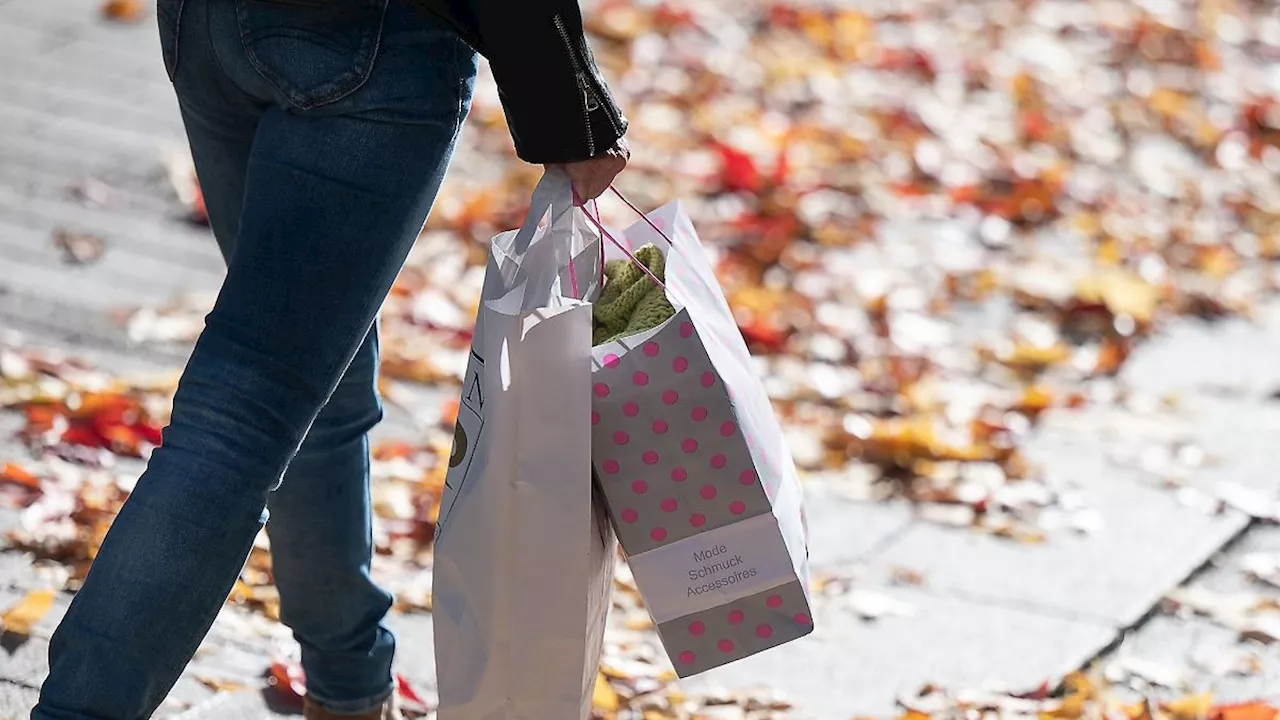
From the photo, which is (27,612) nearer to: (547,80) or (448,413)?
(448,413)

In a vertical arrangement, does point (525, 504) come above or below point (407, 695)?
above

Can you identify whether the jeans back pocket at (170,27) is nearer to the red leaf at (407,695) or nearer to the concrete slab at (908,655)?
the red leaf at (407,695)

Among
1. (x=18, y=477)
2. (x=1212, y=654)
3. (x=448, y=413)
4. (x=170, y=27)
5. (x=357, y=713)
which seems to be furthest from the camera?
(x=448, y=413)

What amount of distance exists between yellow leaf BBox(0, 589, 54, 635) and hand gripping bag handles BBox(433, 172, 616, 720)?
101cm

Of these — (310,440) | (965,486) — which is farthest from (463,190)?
(310,440)

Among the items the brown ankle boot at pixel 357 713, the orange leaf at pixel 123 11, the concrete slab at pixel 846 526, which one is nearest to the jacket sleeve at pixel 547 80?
the brown ankle boot at pixel 357 713

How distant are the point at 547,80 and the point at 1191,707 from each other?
1.58m

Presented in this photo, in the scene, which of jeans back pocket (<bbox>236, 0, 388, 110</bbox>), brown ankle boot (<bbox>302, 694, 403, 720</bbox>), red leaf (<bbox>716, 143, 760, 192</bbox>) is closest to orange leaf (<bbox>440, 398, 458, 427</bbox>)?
brown ankle boot (<bbox>302, 694, 403, 720</bbox>)

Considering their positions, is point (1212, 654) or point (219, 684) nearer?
point (219, 684)

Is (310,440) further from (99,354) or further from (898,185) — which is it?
(898,185)

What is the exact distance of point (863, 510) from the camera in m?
3.53

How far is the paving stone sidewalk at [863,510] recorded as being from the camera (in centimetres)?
285

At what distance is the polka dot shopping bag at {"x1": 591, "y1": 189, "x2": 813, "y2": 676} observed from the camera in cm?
191

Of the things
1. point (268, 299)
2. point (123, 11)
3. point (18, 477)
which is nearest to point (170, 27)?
point (268, 299)
